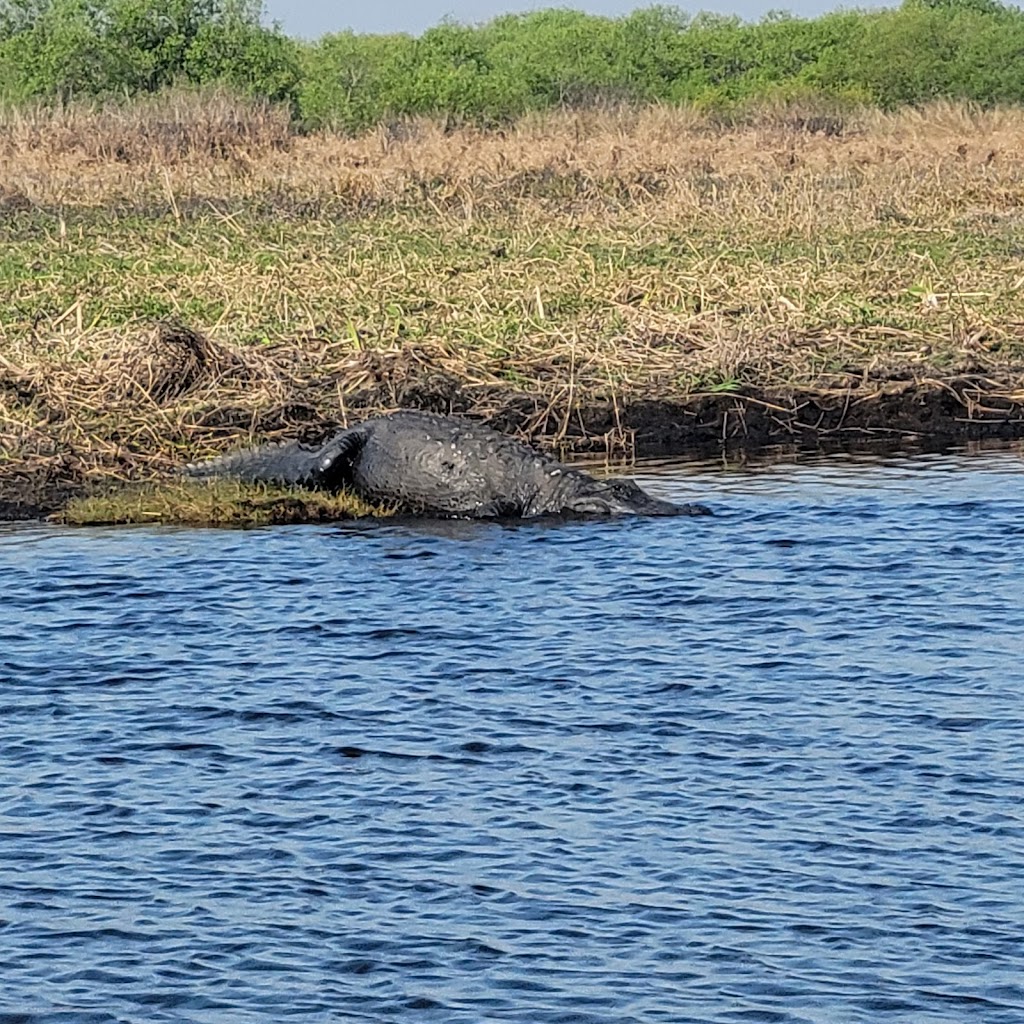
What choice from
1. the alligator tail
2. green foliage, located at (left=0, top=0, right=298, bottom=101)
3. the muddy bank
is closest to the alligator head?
the alligator tail

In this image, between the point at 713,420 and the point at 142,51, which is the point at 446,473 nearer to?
the point at 713,420

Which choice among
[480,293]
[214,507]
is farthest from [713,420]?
[214,507]

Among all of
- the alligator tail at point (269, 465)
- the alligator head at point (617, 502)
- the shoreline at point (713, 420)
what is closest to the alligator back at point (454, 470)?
the alligator head at point (617, 502)

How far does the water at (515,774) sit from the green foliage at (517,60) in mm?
23117

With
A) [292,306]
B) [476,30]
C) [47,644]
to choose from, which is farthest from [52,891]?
[476,30]

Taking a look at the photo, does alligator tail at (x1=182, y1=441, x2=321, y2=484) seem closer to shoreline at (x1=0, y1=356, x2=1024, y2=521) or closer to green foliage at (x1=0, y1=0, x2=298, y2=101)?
shoreline at (x1=0, y1=356, x2=1024, y2=521)

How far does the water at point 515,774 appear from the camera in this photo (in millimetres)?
5223

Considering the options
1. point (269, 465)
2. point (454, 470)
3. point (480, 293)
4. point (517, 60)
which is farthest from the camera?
point (517, 60)

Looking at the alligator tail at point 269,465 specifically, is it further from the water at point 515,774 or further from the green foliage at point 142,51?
the green foliage at point 142,51

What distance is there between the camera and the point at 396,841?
6133 millimetres

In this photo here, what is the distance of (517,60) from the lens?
52312 millimetres

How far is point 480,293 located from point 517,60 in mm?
38236

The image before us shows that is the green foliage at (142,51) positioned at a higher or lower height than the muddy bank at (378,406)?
higher

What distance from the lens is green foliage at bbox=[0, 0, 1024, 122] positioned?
124 feet
